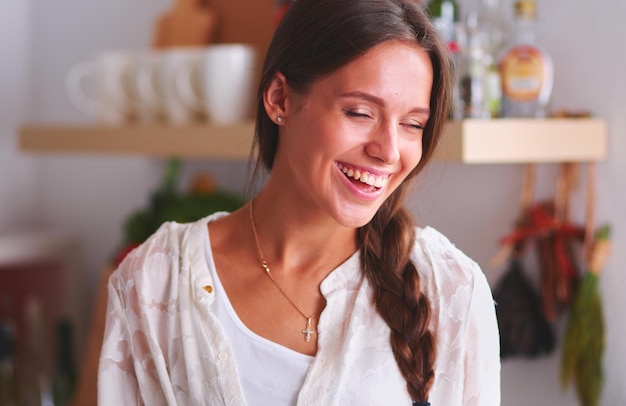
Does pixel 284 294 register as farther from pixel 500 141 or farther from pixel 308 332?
pixel 500 141

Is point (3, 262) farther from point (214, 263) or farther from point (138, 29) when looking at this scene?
point (214, 263)

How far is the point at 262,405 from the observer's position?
0.96m

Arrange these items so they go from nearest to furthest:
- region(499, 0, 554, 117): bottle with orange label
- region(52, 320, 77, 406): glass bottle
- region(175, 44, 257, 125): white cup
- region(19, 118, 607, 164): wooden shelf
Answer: region(19, 118, 607, 164): wooden shelf < region(499, 0, 554, 117): bottle with orange label < region(175, 44, 257, 125): white cup < region(52, 320, 77, 406): glass bottle

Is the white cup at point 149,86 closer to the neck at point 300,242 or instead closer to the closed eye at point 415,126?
the neck at point 300,242

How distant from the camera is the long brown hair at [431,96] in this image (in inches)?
35.0

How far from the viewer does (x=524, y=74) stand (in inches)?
50.7

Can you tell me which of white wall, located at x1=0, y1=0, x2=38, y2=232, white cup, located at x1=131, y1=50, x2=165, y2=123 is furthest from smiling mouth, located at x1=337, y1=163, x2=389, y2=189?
white wall, located at x1=0, y1=0, x2=38, y2=232

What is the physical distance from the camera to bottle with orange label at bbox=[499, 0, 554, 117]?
128 centimetres

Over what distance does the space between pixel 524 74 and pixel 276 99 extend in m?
0.47

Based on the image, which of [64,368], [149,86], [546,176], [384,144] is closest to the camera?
[384,144]

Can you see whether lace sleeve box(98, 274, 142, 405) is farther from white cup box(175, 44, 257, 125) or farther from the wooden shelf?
white cup box(175, 44, 257, 125)

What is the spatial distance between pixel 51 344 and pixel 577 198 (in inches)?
55.6

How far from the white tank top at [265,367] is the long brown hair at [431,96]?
0.34 feet

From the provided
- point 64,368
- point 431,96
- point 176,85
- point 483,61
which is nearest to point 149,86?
point 176,85
